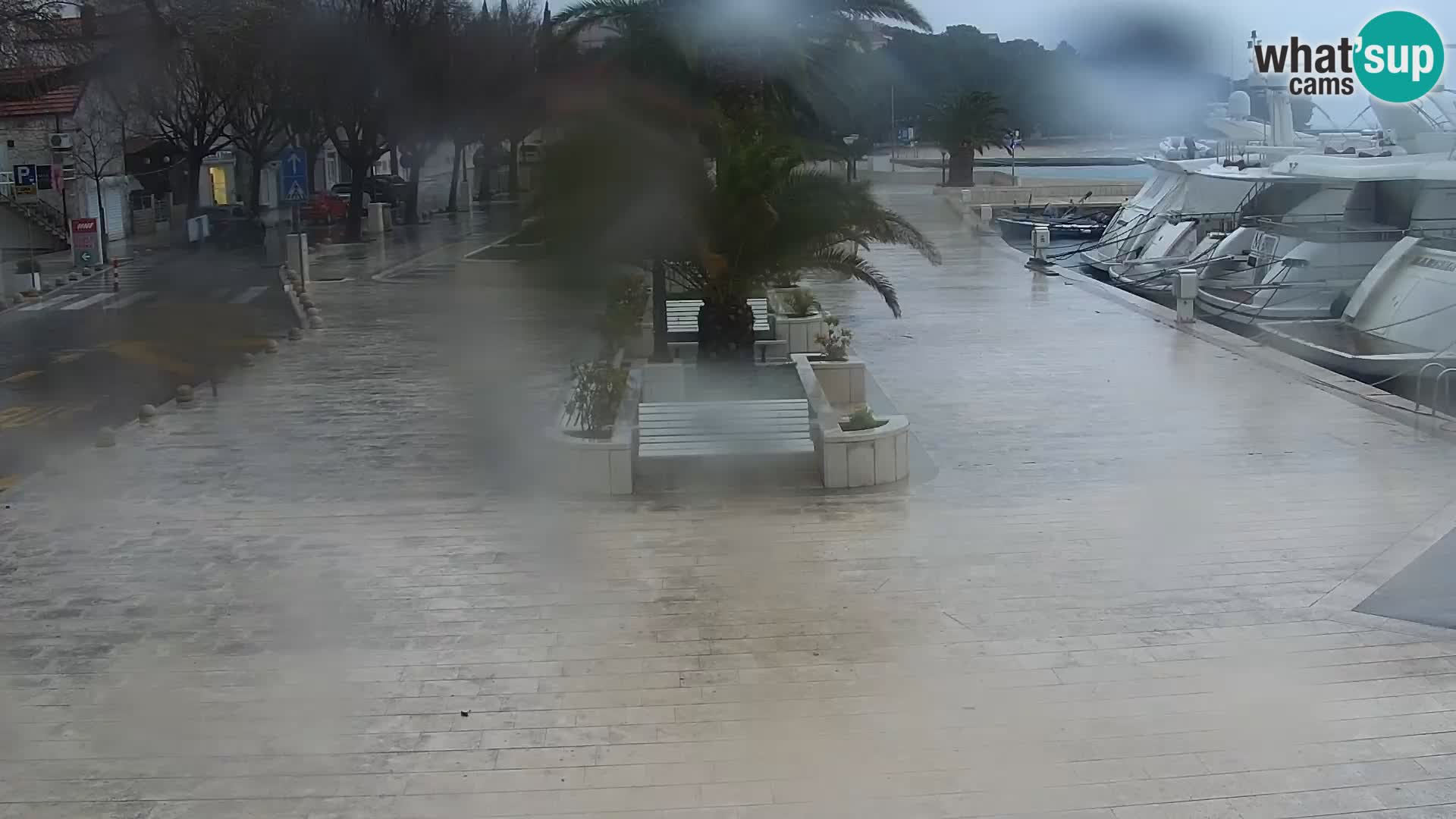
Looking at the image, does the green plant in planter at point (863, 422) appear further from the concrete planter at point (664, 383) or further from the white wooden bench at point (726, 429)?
the concrete planter at point (664, 383)

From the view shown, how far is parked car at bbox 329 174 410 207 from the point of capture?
3681cm

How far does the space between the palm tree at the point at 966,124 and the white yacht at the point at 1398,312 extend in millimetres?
5015

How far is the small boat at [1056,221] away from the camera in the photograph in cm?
3159

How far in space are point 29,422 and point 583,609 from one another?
6.97 meters

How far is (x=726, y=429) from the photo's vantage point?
345 inches

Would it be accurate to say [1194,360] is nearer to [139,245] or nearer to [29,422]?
[29,422]

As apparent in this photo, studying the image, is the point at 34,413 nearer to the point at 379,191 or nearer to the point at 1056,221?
the point at 1056,221

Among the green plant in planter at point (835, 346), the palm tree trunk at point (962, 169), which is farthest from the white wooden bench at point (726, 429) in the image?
the palm tree trunk at point (962, 169)

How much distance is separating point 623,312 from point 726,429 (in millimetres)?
1777

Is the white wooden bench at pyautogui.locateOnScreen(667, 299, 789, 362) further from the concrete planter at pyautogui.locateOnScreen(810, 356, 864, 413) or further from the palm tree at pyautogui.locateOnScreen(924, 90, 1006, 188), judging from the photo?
the palm tree at pyautogui.locateOnScreen(924, 90, 1006, 188)

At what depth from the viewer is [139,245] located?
1136 inches

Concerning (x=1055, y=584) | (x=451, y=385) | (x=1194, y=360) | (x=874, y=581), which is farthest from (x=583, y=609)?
(x=1194, y=360)

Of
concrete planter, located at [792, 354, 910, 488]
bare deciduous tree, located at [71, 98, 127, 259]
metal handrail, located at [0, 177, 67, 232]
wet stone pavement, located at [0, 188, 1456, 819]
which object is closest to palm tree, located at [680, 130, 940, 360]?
wet stone pavement, located at [0, 188, 1456, 819]

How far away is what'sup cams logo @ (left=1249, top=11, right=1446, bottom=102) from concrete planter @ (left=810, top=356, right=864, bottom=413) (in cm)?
490
